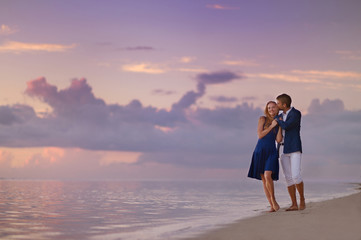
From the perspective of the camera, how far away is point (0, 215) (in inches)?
463

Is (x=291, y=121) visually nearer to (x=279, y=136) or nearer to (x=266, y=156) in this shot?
(x=279, y=136)

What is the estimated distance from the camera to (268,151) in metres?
10.3

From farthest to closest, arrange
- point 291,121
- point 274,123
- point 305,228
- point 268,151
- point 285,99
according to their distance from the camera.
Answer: point 268,151, point 285,99, point 274,123, point 291,121, point 305,228

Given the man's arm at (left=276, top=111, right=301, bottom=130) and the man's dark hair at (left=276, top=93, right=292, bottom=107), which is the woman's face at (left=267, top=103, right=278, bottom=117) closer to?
the man's dark hair at (left=276, top=93, right=292, bottom=107)

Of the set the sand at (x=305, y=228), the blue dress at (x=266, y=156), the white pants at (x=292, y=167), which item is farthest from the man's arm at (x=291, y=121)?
the sand at (x=305, y=228)

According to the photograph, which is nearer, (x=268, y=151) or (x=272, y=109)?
(x=272, y=109)

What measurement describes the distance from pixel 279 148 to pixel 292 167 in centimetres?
64

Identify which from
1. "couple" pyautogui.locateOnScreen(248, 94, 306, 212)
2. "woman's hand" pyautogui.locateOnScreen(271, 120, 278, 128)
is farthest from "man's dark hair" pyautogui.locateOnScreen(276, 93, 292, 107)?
"woman's hand" pyautogui.locateOnScreen(271, 120, 278, 128)

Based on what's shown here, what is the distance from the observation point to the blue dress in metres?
10.2

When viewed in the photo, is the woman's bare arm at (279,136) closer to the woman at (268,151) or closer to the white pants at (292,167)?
the woman at (268,151)

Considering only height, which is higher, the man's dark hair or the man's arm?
the man's dark hair

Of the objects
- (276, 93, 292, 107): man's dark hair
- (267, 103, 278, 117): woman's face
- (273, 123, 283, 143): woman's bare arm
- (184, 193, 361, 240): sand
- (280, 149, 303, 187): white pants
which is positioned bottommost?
(184, 193, 361, 240): sand

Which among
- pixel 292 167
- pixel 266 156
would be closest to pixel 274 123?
pixel 266 156

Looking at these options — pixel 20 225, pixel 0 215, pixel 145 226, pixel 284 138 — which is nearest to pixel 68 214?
pixel 0 215
